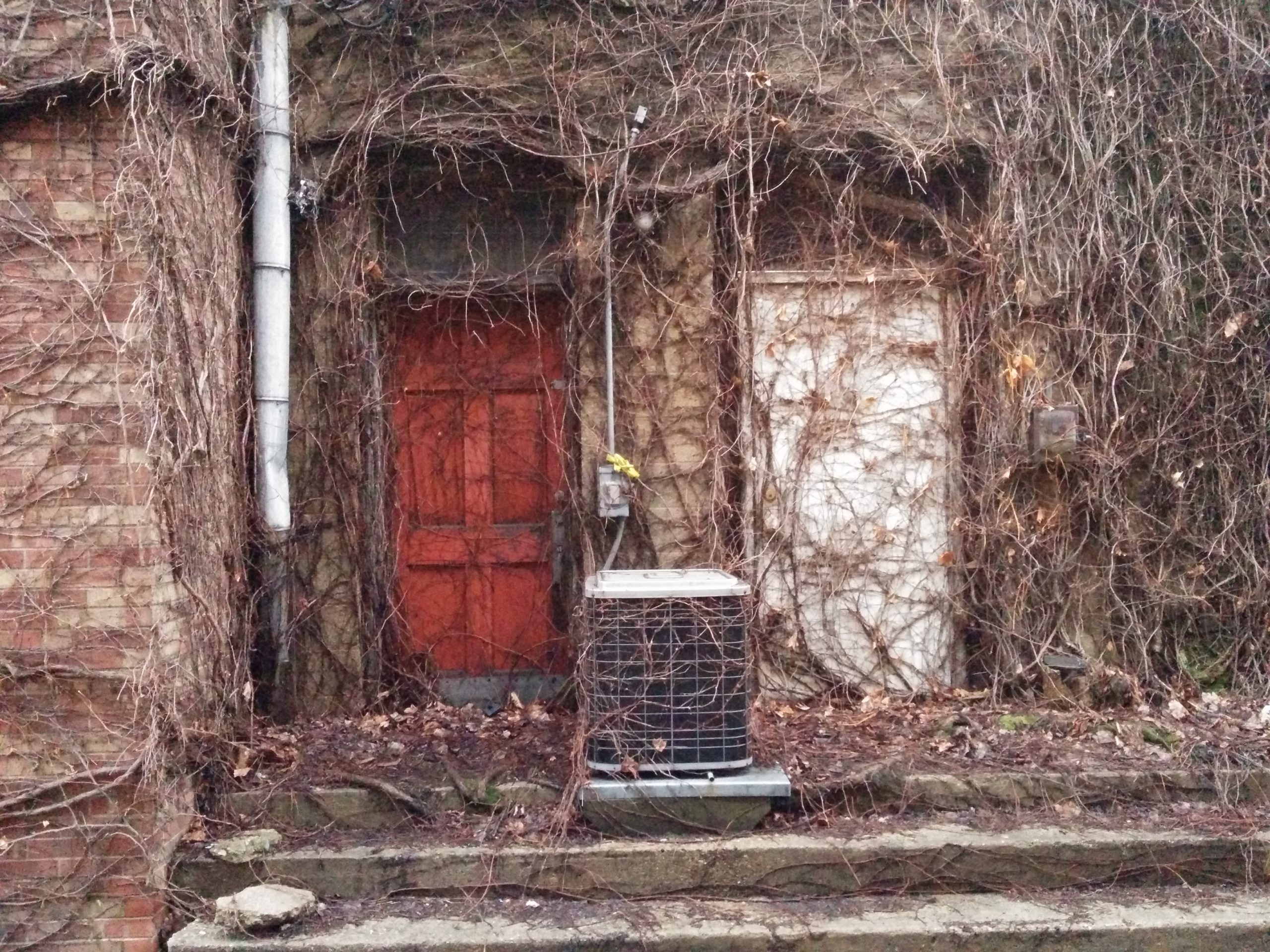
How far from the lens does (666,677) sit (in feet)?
14.8

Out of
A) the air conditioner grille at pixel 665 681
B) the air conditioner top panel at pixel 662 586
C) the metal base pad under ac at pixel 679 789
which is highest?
the air conditioner top panel at pixel 662 586

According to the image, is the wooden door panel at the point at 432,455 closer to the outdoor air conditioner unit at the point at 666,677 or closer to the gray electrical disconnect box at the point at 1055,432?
the outdoor air conditioner unit at the point at 666,677

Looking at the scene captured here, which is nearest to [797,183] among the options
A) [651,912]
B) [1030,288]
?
[1030,288]

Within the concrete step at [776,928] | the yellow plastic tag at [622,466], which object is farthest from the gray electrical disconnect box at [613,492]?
the concrete step at [776,928]

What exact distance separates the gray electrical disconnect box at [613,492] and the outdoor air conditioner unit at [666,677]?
910mm

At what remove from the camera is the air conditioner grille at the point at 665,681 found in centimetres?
450

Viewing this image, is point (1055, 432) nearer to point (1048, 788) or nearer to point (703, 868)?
point (1048, 788)

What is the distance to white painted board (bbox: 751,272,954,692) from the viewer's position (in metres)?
5.85

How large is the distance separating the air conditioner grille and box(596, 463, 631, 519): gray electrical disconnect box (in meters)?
0.95

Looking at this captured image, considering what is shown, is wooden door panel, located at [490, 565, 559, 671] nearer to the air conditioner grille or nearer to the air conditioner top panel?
the air conditioner top panel

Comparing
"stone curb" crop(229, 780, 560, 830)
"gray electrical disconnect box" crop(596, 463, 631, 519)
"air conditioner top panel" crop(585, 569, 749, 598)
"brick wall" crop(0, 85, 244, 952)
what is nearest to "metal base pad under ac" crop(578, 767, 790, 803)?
"stone curb" crop(229, 780, 560, 830)

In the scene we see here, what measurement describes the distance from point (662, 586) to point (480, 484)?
5.35ft

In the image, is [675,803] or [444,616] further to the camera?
[444,616]

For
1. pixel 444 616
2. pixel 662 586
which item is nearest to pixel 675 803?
pixel 662 586
